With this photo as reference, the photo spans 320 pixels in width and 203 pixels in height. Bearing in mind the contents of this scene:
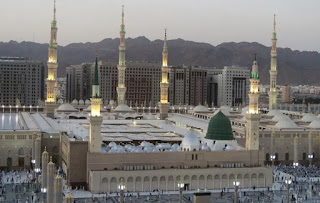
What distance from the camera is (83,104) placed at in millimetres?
98625

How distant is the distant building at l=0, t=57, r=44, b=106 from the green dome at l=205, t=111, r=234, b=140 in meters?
85.1

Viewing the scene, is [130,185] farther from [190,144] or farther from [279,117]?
[279,117]

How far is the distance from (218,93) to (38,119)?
85.3 metres

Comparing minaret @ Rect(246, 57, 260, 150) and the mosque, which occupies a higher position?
minaret @ Rect(246, 57, 260, 150)

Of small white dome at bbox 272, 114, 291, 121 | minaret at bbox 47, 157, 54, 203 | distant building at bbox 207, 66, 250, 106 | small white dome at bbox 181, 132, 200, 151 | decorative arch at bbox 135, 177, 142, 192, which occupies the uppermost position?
distant building at bbox 207, 66, 250, 106

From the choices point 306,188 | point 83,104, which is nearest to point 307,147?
point 306,188

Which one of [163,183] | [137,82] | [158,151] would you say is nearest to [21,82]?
[137,82]

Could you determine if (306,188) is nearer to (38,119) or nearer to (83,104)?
(38,119)

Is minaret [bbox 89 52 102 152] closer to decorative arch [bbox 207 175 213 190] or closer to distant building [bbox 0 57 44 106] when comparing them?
decorative arch [bbox 207 175 213 190]

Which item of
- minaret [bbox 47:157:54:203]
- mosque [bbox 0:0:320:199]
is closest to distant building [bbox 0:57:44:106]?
mosque [bbox 0:0:320:199]

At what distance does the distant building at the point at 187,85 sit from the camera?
449 ft

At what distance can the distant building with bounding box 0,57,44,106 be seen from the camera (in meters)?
129

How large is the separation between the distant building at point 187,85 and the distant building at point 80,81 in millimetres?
22012

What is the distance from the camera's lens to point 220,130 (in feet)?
162
